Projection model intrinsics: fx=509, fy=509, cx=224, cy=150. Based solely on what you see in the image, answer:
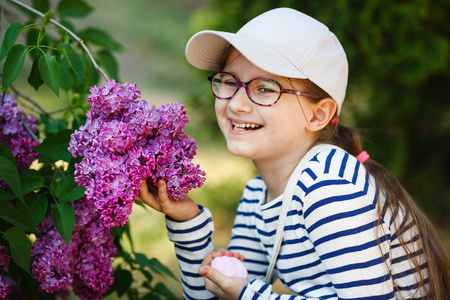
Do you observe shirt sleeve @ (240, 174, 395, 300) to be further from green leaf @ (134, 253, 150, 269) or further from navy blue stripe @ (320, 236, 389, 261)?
green leaf @ (134, 253, 150, 269)

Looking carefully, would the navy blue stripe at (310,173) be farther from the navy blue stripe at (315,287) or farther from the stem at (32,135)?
the stem at (32,135)

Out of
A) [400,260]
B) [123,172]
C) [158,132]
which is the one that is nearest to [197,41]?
[158,132]

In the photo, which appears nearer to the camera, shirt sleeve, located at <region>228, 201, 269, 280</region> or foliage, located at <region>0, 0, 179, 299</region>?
foliage, located at <region>0, 0, 179, 299</region>

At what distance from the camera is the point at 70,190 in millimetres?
1423

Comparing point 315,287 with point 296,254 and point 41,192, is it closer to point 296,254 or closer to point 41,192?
point 296,254

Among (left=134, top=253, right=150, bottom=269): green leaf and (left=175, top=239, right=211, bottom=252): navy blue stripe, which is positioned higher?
(left=175, top=239, right=211, bottom=252): navy blue stripe

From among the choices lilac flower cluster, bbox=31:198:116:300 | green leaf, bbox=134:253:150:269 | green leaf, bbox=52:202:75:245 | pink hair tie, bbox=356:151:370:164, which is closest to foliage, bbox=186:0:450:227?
pink hair tie, bbox=356:151:370:164

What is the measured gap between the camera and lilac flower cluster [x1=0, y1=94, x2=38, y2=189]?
156cm

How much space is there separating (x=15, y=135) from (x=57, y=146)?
227 mm

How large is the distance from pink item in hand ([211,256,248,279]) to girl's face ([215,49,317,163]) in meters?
0.36

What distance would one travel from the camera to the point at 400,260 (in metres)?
1.62

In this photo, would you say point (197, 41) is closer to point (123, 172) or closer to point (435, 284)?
point (123, 172)

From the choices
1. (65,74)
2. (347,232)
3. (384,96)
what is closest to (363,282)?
(347,232)

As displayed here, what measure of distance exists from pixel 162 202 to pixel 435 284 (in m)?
0.90
